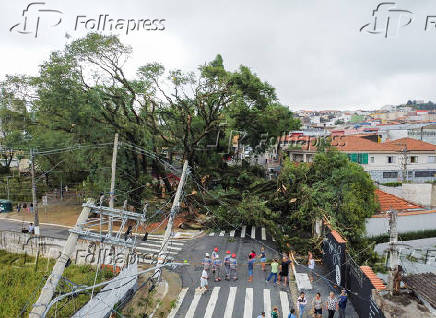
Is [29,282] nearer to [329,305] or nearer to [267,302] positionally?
[267,302]

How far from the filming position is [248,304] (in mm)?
13352

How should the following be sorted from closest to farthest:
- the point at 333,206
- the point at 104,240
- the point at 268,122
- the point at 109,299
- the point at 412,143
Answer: the point at 104,240, the point at 109,299, the point at 333,206, the point at 268,122, the point at 412,143

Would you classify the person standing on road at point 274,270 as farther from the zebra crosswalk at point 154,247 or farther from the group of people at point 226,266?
the zebra crosswalk at point 154,247

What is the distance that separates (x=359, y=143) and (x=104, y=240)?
99.2 feet

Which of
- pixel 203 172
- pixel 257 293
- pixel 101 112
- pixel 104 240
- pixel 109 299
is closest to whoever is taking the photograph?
pixel 104 240

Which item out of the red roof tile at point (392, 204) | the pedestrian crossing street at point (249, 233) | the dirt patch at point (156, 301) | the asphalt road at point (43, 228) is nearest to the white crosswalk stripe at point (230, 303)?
the dirt patch at point (156, 301)

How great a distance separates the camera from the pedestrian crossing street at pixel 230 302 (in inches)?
503

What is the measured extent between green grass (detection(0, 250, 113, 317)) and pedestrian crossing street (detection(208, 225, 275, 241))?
32.0 feet

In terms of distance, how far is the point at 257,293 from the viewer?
14.2m

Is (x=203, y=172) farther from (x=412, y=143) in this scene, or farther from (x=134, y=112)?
(x=412, y=143)

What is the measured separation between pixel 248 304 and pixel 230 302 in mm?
845

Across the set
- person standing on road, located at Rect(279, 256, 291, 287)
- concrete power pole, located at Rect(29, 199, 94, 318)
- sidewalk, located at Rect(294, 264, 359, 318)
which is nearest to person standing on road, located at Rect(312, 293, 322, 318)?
sidewalk, located at Rect(294, 264, 359, 318)

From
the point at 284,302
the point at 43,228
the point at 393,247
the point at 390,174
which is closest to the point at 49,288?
the point at 284,302

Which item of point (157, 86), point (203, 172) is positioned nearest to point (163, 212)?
point (203, 172)
